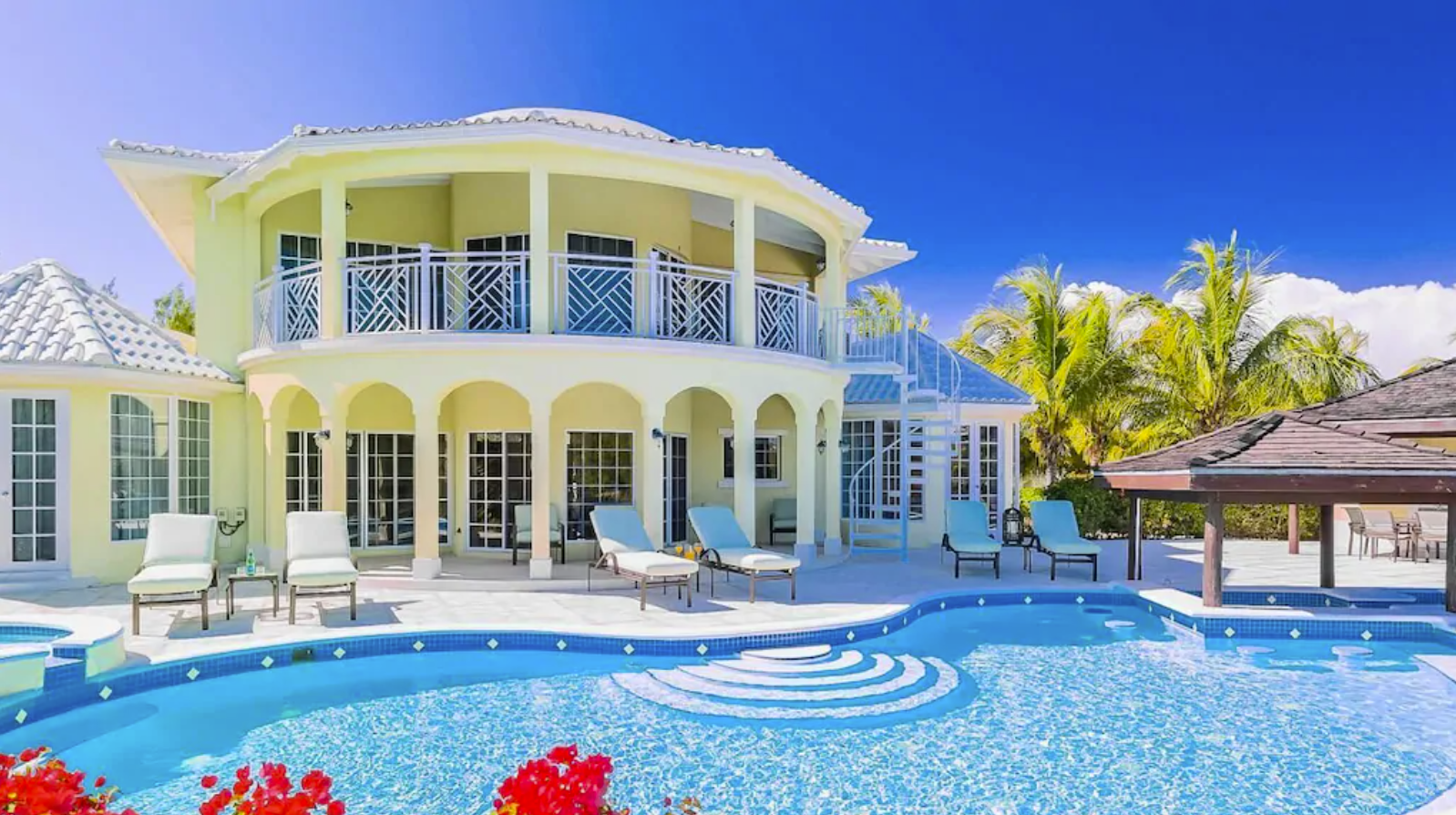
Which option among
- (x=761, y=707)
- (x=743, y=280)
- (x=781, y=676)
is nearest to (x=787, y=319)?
(x=743, y=280)

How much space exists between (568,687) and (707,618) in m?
2.28

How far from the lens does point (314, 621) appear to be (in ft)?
32.0

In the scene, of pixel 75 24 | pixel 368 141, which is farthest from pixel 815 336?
pixel 75 24

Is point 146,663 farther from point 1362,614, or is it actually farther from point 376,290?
point 1362,614

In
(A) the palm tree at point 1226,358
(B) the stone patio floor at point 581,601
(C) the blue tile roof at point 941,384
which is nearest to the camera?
(B) the stone patio floor at point 581,601

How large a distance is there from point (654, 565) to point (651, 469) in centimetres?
238

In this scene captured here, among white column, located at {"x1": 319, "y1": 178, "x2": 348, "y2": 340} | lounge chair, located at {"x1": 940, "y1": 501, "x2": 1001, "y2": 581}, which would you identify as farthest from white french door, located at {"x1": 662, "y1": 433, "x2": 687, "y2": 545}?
white column, located at {"x1": 319, "y1": 178, "x2": 348, "y2": 340}

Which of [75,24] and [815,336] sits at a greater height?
[75,24]

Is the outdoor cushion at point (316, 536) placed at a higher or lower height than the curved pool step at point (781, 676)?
higher

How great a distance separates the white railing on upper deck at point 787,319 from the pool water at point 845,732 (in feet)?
19.8

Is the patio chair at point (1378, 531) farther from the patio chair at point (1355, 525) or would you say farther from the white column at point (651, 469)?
the white column at point (651, 469)

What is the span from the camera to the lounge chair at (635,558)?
10.8 m

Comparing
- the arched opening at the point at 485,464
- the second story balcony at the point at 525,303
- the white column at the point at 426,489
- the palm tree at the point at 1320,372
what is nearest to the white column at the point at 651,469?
the second story balcony at the point at 525,303

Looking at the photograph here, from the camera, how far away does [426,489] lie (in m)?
12.2
